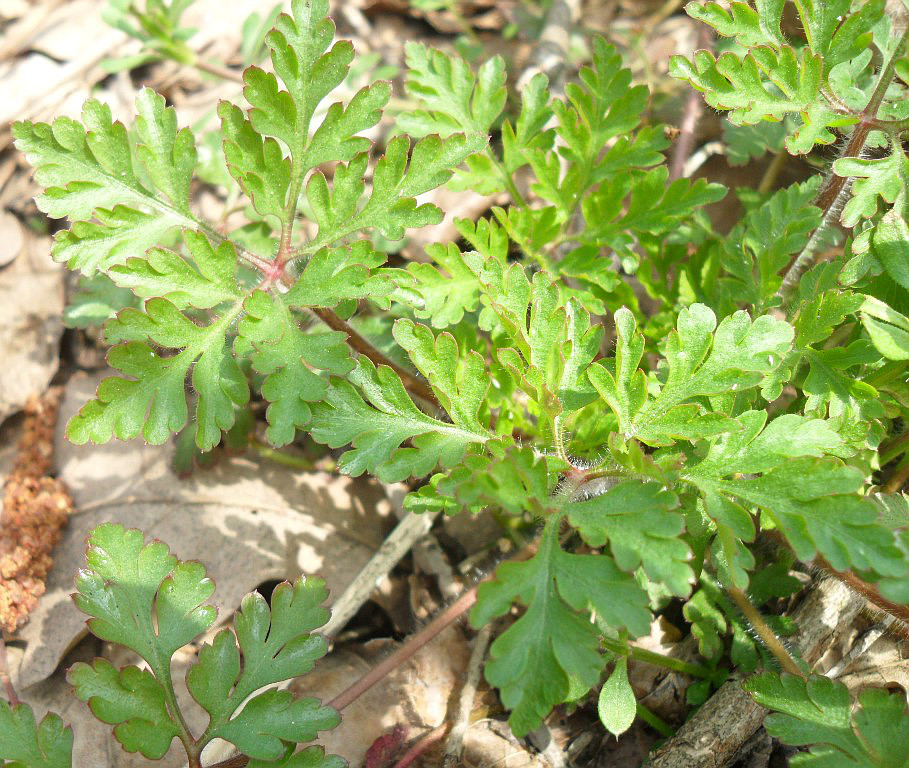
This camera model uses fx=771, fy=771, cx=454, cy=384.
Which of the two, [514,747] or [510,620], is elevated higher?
[510,620]

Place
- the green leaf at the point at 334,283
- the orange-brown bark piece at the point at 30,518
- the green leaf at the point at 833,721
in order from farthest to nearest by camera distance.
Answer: the orange-brown bark piece at the point at 30,518
the green leaf at the point at 334,283
the green leaf at the point at 833,721

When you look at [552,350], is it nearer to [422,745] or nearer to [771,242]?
[771,242]

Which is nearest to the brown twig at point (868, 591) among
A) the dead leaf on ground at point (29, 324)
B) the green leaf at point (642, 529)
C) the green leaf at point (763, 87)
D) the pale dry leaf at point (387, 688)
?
the green leaf at point (642, 529)

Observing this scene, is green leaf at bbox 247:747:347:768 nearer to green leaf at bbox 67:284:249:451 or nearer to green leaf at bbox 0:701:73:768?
green leaf at bbox 0:701:73:768

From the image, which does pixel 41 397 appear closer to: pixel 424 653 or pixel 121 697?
pixel 121 697

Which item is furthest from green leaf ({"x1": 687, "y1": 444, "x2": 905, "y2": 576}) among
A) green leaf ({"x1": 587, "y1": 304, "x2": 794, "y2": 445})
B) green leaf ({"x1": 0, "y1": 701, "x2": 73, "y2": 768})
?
green leaf ({"x1": 0, "y1": 701, "x2": 73, "y2": 768})

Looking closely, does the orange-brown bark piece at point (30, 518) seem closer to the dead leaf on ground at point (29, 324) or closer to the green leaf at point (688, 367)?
the dead leaf on ground at point (29, 324)

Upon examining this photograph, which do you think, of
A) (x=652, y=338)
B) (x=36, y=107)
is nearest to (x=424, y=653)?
(x=652, y=338)
